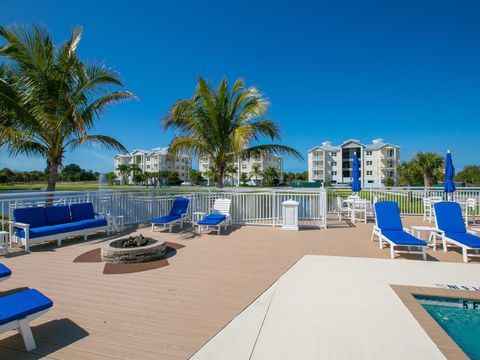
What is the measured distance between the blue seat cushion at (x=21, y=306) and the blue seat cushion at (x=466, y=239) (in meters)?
7.64

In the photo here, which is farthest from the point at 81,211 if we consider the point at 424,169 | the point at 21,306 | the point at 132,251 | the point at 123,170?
the point at 123,170

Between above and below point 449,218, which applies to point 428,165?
above

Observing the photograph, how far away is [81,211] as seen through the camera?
26.3ft

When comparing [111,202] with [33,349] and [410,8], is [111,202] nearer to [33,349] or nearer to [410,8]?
[33,349]

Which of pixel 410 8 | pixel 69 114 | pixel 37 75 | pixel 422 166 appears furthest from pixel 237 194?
pixel 422 166

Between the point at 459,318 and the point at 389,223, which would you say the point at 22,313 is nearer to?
the point at 459,318

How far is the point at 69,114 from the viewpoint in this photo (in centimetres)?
838

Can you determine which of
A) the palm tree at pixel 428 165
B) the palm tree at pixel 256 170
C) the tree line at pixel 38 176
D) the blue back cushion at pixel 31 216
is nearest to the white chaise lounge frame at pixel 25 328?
the blue back cushion at pixel 31 216

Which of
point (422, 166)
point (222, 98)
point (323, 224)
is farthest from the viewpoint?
point (422, 166)

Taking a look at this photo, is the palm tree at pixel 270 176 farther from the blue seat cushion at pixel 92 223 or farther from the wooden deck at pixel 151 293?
the wooden deck at pixel 151 293

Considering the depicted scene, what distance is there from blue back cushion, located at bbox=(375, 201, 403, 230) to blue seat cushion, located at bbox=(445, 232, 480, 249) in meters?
1.06

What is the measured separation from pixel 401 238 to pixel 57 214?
9.15m

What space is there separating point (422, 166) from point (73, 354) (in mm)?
39105

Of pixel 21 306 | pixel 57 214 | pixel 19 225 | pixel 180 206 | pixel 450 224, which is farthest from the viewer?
pixel 180 206
